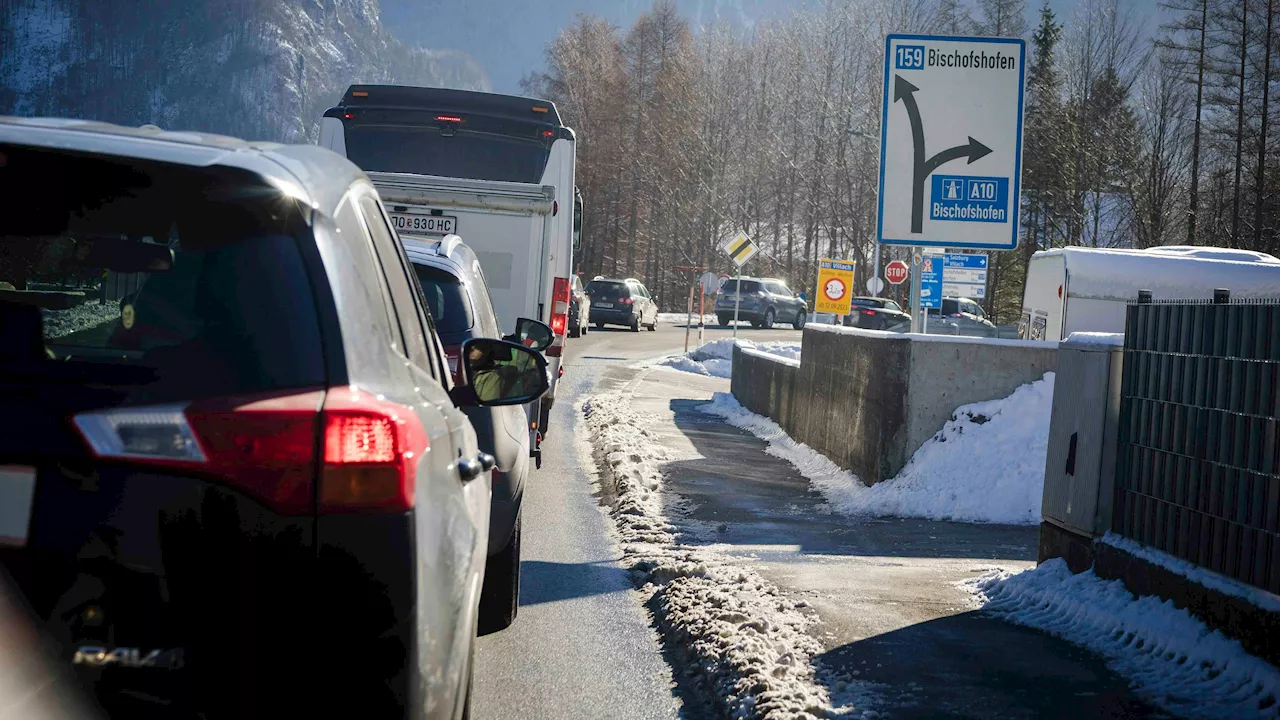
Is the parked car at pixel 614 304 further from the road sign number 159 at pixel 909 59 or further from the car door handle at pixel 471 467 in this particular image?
the car door handle at pixel 471 467

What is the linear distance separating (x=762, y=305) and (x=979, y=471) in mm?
44163

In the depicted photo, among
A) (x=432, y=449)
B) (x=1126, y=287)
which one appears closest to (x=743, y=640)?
(x=432, y=449)

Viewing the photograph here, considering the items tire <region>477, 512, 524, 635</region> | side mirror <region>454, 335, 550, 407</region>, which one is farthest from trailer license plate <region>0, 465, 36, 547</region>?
tire <region>477, 512, 524, 635</region>

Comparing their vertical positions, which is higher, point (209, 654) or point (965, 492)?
point (209, 654)

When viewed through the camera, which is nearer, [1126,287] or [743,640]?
[743,640]

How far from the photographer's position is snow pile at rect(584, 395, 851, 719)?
186 inches

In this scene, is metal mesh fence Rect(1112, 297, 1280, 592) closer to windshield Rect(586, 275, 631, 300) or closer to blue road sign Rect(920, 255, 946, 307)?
blue road sign Rect(920, 255, 946, 307)

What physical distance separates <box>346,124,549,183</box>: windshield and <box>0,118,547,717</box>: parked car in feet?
39.6

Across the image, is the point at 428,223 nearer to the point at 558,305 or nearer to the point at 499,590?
the point at 558,305

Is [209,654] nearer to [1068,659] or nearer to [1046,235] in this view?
[1068,659]

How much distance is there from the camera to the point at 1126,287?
22672 millimetres

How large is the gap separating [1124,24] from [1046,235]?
1388 centimetres

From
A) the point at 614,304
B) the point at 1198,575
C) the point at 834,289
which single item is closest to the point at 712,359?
the point at 834,289

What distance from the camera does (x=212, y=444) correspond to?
6.69ft
